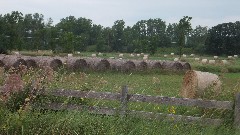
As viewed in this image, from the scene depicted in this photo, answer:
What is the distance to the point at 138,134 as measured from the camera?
25.0 feet

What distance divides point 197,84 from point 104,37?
9582 cm

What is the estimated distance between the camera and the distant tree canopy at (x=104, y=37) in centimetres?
6141

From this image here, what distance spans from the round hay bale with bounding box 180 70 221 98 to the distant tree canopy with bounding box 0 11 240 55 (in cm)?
3096

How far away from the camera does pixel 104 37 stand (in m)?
109

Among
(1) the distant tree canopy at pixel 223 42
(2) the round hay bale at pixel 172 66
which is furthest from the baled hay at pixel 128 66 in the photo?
(1) the distant tree canopy at pixel 223 42

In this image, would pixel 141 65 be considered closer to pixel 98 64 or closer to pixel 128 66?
pixel 128 66

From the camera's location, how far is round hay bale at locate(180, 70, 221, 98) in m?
13.3

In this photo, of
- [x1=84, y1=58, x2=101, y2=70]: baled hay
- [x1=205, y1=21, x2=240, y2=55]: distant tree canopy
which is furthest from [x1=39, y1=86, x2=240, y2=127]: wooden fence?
[x1=205, y1=21, x2=240, y2=55]: distant tree canopy

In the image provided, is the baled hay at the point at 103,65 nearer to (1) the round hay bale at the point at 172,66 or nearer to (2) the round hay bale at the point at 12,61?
(2) the round hay bale at the point at 12,61

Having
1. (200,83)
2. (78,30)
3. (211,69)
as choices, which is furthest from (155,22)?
(200,83)

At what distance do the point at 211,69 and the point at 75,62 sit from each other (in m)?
12.6

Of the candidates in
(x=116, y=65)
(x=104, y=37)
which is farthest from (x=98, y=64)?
(x=104, y=37)

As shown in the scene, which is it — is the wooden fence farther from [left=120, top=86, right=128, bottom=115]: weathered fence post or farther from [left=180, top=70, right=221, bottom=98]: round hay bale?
[left=180, top=70, right=221, bottom=98]: round hay bale

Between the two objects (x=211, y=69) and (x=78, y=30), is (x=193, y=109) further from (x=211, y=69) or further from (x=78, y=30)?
(x=78, y=30)
